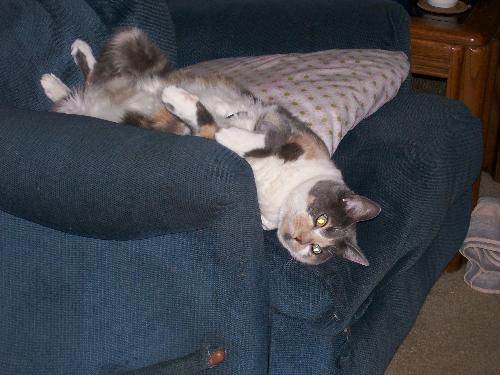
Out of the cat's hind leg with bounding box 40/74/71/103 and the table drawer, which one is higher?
the cat's hind leg with bounding box 40/74/71/103

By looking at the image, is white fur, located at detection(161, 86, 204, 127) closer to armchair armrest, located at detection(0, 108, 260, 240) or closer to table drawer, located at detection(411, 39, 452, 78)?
armchair armrest, located at detection(0, 108, 260, 240)

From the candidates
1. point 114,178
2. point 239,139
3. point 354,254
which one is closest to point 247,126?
point 239,139

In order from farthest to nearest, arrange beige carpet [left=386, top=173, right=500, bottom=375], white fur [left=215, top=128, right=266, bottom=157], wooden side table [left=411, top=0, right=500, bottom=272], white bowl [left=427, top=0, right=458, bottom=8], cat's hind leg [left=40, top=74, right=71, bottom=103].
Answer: white bowl [left=427, top=0, right=458, bottom=8] < wooden side table [left=411, top=0, right=500, bottom=272] < beige carpet [left=386, top=173, right=500, bottom=375] < cat's hind leg [left=40, top=74, right=71, bottom=103] < white fur [left=215, top=128, right=266, bottom=157]

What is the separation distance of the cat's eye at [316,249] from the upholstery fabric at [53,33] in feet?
2.35

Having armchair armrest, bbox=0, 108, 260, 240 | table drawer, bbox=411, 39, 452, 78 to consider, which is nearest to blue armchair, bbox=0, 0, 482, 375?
armchair armrest, bbox=0, 108, 260, 240

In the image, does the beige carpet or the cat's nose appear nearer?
the cat's nose

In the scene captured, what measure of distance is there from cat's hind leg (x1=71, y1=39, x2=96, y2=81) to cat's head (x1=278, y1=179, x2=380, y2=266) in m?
0.60

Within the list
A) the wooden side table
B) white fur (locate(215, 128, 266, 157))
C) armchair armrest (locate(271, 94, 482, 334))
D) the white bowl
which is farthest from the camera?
the white bowl

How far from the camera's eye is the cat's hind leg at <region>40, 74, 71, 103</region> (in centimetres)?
174

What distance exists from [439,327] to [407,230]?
67 centimetres

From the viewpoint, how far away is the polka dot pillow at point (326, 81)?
1.80 meters

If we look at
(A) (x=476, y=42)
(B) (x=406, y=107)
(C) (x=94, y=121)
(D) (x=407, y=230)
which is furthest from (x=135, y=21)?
(A) (x=476, y=42)

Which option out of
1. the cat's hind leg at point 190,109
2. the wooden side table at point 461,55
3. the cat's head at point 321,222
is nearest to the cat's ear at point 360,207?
the cat's head at point 321,222

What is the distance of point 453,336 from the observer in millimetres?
2186
